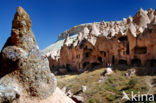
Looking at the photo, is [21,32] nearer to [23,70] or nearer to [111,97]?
[23,70]

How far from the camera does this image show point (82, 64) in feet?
81.6

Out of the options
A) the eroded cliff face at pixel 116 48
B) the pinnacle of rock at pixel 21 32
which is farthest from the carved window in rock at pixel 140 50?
the pinnacle of rock at pixel 21 32

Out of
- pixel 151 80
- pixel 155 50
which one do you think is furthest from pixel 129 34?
pixel 151 80

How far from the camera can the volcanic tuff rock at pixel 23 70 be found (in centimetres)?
310

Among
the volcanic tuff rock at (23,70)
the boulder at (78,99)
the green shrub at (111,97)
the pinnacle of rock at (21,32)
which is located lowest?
the boulder at (78,99)

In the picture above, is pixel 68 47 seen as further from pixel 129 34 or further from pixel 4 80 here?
pixel 4 80

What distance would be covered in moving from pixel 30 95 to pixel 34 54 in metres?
1.20

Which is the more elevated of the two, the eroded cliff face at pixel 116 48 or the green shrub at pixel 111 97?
the eroded cliff face at pixel 116 48

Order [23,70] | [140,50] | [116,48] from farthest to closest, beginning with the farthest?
[116,48], [140,50], [23,70]

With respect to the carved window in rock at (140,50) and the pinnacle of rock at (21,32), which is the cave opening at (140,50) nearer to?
the carved window in rock at (140,50)

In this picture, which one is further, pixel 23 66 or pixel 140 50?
pixel 140 50

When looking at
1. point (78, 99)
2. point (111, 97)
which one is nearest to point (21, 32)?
point (78, 99)

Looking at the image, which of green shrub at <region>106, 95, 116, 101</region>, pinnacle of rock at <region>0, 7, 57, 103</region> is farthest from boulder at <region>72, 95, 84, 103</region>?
pinnacle of rock at <region>0, 7, 57, 103</region>

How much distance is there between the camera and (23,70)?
3354mm
